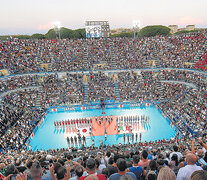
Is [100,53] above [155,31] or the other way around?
the other way around

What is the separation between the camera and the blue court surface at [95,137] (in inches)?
730

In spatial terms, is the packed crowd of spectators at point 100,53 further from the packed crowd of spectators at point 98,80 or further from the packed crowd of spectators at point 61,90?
the packed crowd of spectators at point 61,90

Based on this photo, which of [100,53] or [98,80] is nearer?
[98,80]

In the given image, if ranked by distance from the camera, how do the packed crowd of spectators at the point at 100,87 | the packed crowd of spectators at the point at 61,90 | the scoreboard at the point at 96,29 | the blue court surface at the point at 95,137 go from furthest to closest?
the scoreboard at the point at 96,29 < the packed crowd of spectators at the point at 100,87 < the packed crowd of spectators at the point at 61,90 < the blue court surface at the point at 95,137

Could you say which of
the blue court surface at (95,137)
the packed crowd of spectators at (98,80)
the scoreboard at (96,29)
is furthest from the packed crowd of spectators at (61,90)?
the scoreboard at (96,29)

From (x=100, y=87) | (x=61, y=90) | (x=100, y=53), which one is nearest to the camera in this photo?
(x=61, y=90)

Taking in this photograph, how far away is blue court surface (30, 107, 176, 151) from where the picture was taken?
1854 centimetres

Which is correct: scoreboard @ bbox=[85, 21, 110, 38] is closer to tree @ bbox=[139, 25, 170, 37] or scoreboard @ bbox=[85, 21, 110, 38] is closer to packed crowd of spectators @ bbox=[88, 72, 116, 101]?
packed crowd of spectators @ bbox=[88, 72, 116, 101]

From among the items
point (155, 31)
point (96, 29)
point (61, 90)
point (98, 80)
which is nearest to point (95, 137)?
point (61, 90)

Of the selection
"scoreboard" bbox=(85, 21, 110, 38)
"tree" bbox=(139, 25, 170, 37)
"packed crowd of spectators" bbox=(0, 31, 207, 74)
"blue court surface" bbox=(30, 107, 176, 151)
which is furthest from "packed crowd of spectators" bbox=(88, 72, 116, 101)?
"tree" bbox=(139, 25, 170, 37)

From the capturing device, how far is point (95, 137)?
19656 mm

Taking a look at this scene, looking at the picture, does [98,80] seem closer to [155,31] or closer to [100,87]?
[100,87]

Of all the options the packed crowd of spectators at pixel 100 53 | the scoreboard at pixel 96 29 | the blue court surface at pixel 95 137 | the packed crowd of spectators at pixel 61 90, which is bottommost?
the blue court surface at pixel 95 137

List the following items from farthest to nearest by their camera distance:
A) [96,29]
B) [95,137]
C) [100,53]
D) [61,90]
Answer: [96,29] → [100,53] → [61,90] → [95,137]
